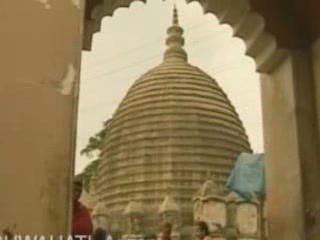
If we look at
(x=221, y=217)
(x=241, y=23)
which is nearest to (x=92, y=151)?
(x=221, y=217)

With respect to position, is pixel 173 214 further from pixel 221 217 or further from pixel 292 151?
pixel 292 151

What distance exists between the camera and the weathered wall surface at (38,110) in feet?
9.39

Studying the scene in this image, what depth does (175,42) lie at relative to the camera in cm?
3634

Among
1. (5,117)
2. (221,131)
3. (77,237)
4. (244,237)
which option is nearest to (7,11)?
(5,117)

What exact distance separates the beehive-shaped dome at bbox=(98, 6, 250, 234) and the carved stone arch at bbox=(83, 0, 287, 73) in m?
Answer: 21.1

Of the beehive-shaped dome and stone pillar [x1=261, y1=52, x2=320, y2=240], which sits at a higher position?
the beehive-shaped dome

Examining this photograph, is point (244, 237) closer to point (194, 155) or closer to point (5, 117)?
point (194, 155)

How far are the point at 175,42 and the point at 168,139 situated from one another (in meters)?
8.34

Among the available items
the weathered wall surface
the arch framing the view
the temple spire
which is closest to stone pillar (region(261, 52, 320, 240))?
the arch framing the view

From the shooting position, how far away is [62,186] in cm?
297

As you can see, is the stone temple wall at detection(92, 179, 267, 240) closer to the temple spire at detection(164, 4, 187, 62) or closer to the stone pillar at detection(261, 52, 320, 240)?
the temple spire at detection(164, 4, 187, 62)

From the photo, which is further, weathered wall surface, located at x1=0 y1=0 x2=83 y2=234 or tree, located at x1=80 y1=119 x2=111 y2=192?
tree, located at x1=80 y1=119 x2=111 y2=192

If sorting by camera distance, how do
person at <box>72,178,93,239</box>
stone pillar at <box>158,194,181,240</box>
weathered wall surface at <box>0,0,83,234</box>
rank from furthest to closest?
stone pillar at <box>158,194,181,240</box> < person at <box>72,178,93,239</box> < weathered wall surface at <box>0,0,83,234</box>

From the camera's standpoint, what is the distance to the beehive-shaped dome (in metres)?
28.8
